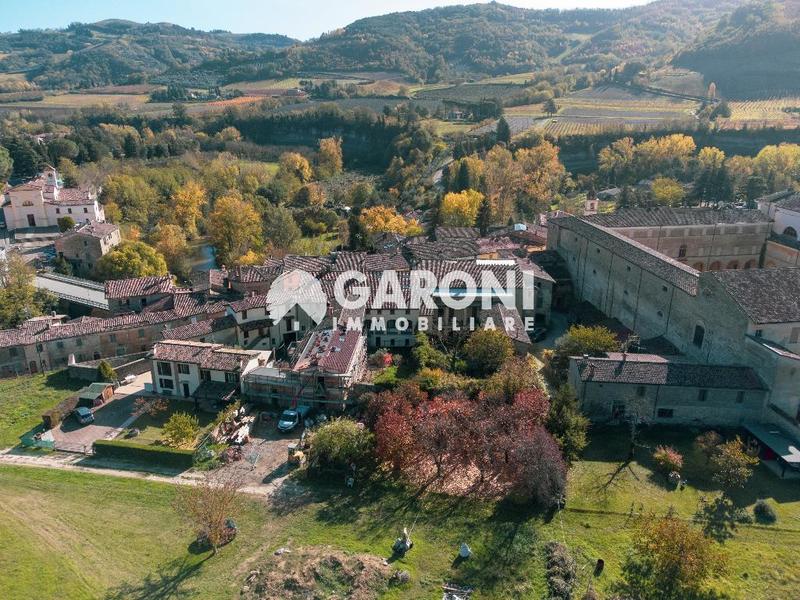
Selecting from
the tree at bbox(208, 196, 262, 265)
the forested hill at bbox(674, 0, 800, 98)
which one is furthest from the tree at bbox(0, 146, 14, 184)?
the forested hill at bbox(674, 0, 800, 98)

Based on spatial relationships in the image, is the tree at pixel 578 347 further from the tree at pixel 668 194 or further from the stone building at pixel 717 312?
the tree at pixel 668 194

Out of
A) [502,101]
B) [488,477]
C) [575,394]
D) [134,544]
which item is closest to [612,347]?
[575,394]

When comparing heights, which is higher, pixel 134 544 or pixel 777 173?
pixel 777 173

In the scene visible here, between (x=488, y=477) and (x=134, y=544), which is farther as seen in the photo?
(x=488, y=477)

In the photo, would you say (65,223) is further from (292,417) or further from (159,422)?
(292,417)

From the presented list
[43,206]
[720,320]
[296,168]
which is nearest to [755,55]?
[296,168]

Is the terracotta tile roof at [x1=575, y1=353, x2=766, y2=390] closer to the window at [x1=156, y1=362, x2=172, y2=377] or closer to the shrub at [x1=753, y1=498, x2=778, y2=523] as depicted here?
the shrub at [x1=753, y1=498, x2=778, y2=523]

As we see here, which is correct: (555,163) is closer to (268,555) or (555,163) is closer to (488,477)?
(488,477)

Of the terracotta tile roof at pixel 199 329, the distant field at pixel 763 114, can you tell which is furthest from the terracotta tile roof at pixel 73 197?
the distant field at pixel 763 114

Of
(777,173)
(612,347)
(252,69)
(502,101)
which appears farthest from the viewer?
(252,69)
